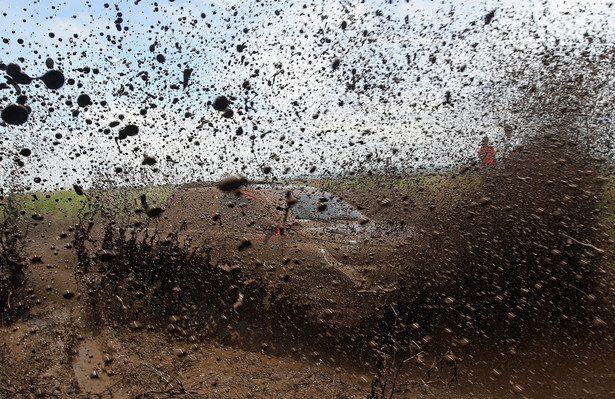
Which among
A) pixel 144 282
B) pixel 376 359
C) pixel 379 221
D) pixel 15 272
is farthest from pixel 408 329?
pixel 15 272

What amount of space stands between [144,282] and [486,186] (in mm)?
4949

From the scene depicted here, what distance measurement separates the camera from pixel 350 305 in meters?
3.99

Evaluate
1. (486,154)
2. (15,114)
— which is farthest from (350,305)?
(15,114)

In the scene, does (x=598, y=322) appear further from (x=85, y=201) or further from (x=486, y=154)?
(x=85, y=201)

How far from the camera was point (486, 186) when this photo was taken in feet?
15.6

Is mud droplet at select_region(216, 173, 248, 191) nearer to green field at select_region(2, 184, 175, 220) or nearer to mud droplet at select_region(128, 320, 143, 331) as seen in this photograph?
green field at select_region(2, 184, 175, 220)

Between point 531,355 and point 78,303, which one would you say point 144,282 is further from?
point 531,355

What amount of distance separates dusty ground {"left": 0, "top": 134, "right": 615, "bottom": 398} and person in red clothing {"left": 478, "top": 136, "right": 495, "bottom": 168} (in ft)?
0.56

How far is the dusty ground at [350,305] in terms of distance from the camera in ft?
11.1

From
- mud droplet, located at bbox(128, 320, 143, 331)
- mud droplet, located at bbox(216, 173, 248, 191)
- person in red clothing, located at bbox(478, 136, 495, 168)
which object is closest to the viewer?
mud droplet, located at bbox(128, 320, 143, 331)

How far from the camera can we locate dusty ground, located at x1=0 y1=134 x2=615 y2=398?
3.39m

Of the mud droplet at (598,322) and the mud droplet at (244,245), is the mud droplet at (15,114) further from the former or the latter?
the mud droplet at (598,322)

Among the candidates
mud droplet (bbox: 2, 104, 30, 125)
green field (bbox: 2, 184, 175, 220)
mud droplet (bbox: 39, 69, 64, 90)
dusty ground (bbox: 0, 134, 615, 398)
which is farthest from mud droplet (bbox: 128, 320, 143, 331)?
mud droplet (bbox: 39, 69, 64, 90)

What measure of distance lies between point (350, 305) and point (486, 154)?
118 inches
